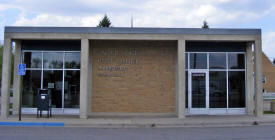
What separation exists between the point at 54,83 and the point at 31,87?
1355 mm

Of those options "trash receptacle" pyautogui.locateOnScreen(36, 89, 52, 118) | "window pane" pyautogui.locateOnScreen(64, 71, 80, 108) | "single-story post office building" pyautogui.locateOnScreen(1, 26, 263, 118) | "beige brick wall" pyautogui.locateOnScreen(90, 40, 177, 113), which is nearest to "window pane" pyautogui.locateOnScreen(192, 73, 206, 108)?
"single-story post office building" pyautogui.locateOnScreen(1, 26, 263, 118)

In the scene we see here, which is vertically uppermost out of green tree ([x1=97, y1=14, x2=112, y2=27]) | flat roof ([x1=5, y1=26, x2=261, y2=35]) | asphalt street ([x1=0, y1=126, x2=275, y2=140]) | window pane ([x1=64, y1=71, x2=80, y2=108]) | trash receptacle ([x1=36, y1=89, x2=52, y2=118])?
green tree ([x1=97, y1=14, x2=112, y2=27])

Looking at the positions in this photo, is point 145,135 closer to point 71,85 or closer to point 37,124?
point 37,124

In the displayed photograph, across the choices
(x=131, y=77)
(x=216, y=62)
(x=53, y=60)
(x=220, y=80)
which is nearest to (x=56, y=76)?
(x=53, y=60)

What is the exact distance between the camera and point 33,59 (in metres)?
18.1

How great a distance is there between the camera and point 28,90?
A: 59.7 ft

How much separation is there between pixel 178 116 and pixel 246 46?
5.82 m

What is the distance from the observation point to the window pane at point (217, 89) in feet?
59.8

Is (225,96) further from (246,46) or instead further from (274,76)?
(274,76)

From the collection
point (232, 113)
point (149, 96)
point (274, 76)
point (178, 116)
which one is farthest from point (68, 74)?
point (274, 76)

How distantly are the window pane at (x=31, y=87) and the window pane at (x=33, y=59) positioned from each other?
338 mm

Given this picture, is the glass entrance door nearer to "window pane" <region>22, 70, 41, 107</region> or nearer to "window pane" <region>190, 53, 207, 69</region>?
"window pane" <region>190, 53, 207, 69</region>

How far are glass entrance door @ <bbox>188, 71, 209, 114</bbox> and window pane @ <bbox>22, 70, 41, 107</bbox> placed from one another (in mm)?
8475

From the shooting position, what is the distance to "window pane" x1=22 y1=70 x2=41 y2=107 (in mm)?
18078
